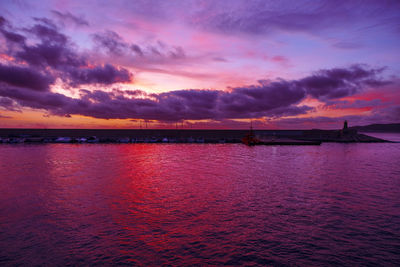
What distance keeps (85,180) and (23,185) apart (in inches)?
272

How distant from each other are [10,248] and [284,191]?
2484cm

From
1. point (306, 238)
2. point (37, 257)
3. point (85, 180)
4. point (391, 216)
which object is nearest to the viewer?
point (37, 257)

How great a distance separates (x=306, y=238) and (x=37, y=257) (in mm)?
16416

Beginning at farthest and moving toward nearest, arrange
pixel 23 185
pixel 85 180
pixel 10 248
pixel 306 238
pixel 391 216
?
pixel 85 180, pixel 23 185, pixel 391 216, pixel 306 238, pixel 10 248

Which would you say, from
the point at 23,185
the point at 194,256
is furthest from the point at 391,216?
the point at 23,185

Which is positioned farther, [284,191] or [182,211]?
[284,191]

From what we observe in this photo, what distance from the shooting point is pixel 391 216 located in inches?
764

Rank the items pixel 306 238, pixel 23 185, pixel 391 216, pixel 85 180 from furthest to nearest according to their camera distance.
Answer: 1. pixel 85 180
2. pixel 23 185
3. pixel 391 216
4. pixel 306 238

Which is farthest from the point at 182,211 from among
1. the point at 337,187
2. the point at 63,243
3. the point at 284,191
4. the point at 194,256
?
the point at 337,187

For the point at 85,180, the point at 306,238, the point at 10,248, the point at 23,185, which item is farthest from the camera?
the point at 85,180

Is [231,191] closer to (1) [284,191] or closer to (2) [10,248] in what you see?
(1) [284,191]

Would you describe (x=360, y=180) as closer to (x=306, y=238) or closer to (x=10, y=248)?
(x=306, y=238)

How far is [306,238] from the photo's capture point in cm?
1538

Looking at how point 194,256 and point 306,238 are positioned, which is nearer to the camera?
point 194,256
